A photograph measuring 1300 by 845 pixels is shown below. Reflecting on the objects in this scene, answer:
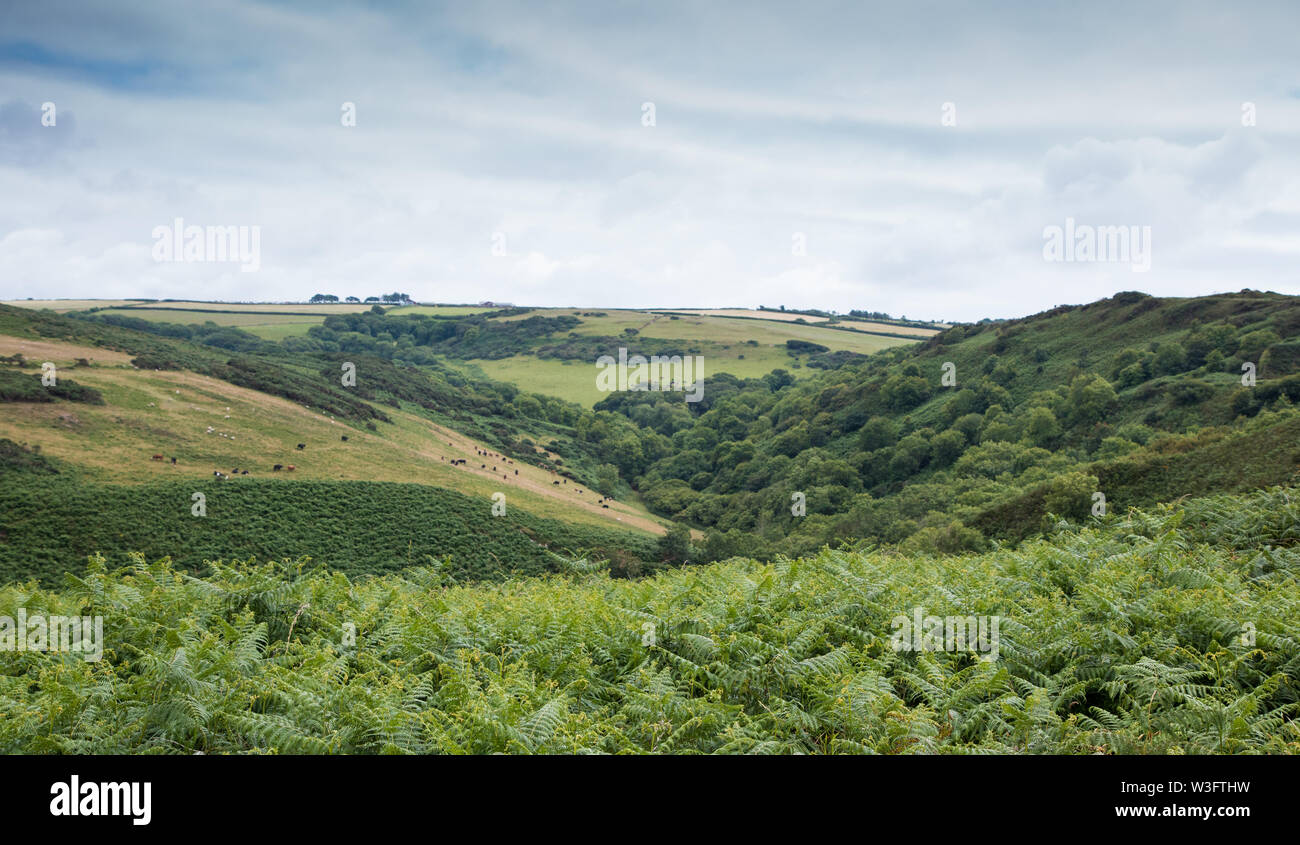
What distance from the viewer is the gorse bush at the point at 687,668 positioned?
5551mm

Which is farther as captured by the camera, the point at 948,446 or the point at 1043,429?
the point at 948,446

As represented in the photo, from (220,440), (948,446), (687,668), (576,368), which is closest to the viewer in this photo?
(687,668)

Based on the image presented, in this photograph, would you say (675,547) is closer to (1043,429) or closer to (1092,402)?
(1043,429)

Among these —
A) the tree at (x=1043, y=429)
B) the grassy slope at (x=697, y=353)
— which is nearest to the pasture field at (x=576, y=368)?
the grassy slope at (x=697, y=353)

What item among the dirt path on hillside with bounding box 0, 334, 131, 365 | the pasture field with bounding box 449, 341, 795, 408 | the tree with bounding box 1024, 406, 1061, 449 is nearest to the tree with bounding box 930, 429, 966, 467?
the tree with bounding box 1024, 406, 1061, 449

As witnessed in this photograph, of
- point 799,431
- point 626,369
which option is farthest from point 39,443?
point 626,369

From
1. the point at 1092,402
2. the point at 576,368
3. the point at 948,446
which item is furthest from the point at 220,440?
the point at 576,368

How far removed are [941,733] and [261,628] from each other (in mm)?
7257

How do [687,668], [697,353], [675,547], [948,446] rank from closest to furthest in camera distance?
[687,668] < [675,547] < [948,446] < [697,353]

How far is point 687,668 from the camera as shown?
723cm

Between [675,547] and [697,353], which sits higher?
[697,353]

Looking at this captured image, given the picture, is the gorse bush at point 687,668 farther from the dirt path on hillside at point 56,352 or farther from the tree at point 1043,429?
the dirt path on hillside at point 56,352

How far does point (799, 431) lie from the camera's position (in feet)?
346

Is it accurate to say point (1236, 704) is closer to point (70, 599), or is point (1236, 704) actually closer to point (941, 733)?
point (941, 733)
